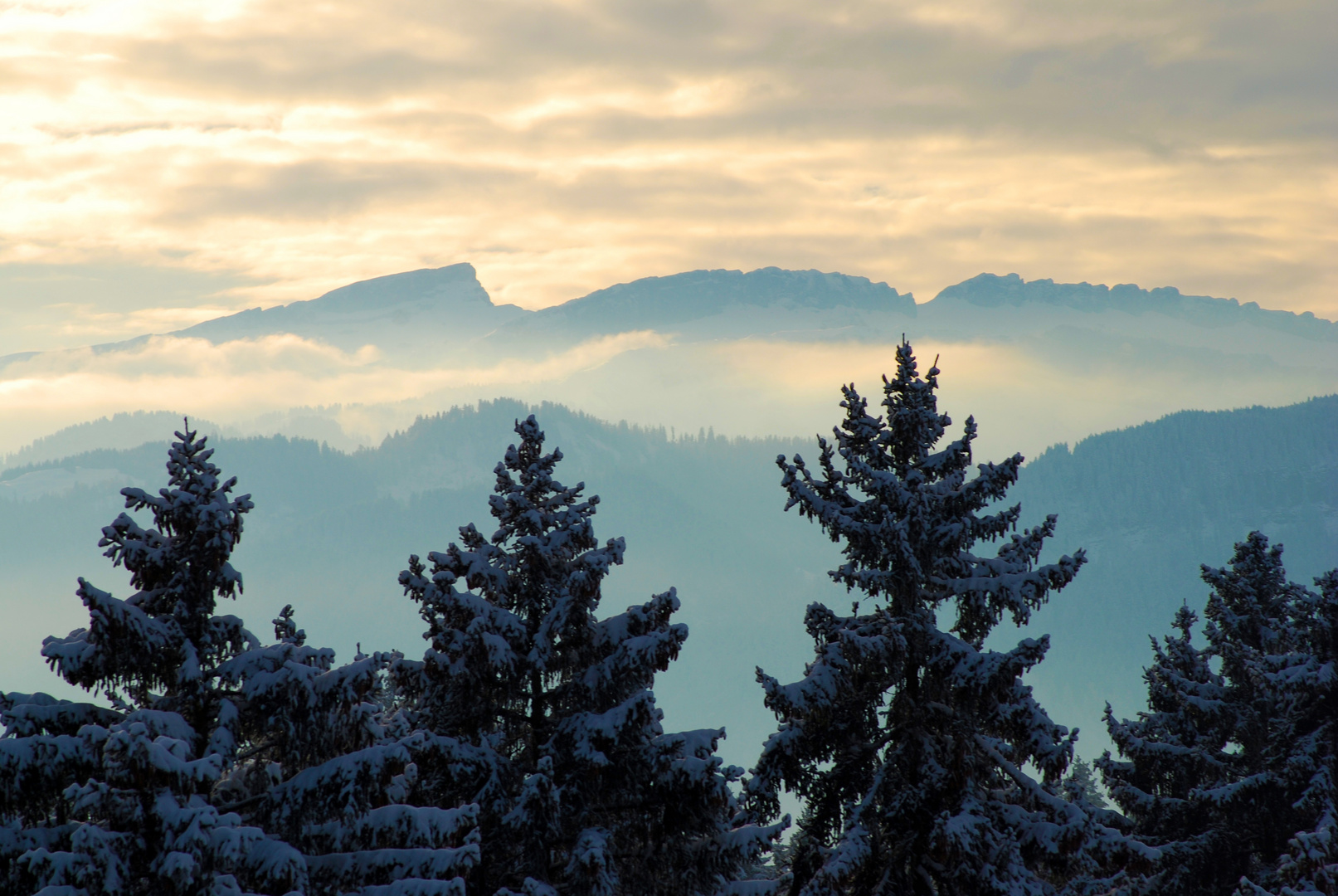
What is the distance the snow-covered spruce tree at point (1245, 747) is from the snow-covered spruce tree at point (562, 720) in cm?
898

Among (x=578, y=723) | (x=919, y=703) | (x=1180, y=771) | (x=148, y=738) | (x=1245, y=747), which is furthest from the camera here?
(x=1180, y=771)

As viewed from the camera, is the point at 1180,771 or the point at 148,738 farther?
the point at 1180,771

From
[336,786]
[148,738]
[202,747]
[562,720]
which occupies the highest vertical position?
[148,738]

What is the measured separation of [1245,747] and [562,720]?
16.2 metres

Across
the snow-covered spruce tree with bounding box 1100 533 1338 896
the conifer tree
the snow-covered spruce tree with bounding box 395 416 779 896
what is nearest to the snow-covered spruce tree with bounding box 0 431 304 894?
the conifer tree

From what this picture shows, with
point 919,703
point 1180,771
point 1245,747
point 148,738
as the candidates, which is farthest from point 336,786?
point 1245,747

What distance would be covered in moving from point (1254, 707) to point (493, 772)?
16.6 metres

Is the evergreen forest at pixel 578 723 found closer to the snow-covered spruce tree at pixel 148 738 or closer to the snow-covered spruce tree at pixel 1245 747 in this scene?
the snow-covered spruce tree at pixel 148 738

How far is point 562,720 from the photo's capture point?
15789 mm

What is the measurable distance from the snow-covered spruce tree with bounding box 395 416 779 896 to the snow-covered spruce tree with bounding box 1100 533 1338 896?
29.5 ft

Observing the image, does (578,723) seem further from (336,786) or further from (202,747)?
(202,747)

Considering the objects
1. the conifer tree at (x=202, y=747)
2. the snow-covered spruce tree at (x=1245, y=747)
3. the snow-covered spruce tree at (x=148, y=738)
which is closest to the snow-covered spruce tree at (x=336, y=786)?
the conifer tree at (x=202, y=747)

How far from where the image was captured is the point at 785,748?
51.9 feet

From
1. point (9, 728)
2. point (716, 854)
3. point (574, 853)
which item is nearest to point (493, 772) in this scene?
point (574, 853)
